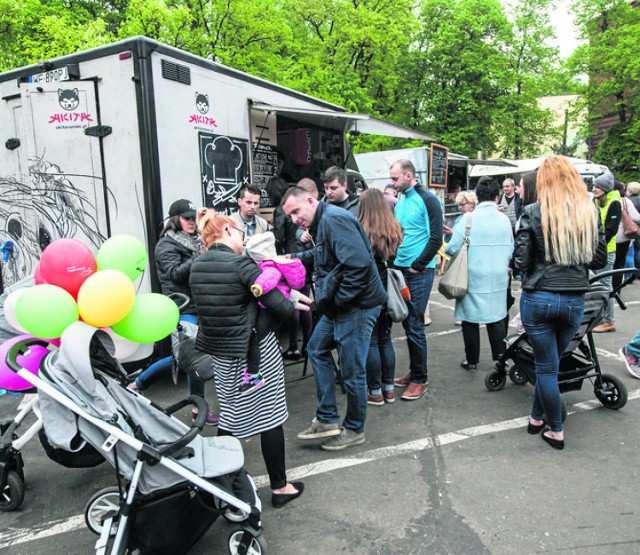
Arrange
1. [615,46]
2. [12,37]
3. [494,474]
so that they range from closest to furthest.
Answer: [494,474] → [12,37] → [615,46]

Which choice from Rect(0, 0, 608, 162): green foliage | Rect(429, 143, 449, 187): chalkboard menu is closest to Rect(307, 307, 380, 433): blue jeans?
Rect(429, 143, 449, 187): chalkboard menu

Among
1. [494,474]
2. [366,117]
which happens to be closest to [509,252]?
[494,474]

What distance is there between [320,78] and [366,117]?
10.9m

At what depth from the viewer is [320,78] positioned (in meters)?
16.5

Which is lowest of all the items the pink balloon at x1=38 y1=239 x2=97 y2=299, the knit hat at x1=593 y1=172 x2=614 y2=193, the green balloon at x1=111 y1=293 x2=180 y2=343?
the green balloon at x1=111 y1=293 x2=180 y2=343

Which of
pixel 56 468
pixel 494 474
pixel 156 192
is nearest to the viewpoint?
pixel 494 474

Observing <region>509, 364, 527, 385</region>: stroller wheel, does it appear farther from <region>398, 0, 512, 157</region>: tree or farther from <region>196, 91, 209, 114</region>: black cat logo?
<region>398, 0, 512, 157</region>: tree

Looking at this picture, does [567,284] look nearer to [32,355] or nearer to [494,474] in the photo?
[494,474]

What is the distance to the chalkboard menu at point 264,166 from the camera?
6.78m

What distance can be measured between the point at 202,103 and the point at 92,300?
10.6 ft

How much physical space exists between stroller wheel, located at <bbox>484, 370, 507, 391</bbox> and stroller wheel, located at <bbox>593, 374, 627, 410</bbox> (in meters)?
0.74

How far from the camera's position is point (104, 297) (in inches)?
85.8

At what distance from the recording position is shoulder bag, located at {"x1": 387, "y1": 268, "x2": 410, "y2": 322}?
389 cm

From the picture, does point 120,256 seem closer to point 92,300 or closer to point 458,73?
point 92,300
